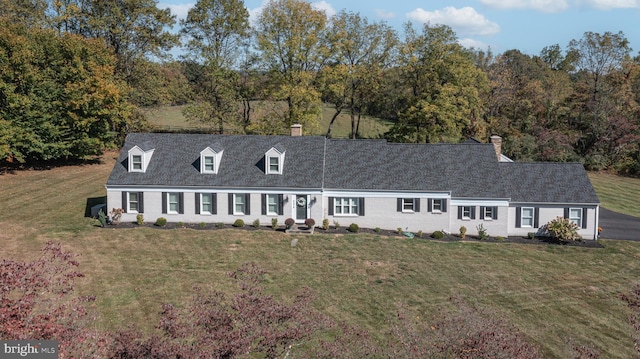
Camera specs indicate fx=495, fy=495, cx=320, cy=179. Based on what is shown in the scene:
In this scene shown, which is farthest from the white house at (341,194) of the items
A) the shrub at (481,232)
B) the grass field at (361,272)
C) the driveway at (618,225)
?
the driveway at (618,225)

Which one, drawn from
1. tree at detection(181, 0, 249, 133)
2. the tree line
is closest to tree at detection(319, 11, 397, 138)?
the tree line

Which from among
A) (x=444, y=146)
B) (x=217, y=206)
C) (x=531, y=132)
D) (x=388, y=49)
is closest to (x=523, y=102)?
(x=531, y=132)

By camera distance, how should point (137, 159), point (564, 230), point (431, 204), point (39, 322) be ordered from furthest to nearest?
point (137, 159)
point (431, 204)
point (564, 230)
point (39, 322)

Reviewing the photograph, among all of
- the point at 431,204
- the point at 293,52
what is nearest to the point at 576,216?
the point at 431,204

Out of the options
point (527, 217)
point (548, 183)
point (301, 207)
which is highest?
point (548, 183)

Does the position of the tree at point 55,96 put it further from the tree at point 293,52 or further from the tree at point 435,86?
the tree at point 435,86

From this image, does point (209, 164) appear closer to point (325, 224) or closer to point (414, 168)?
point (325, 224)
